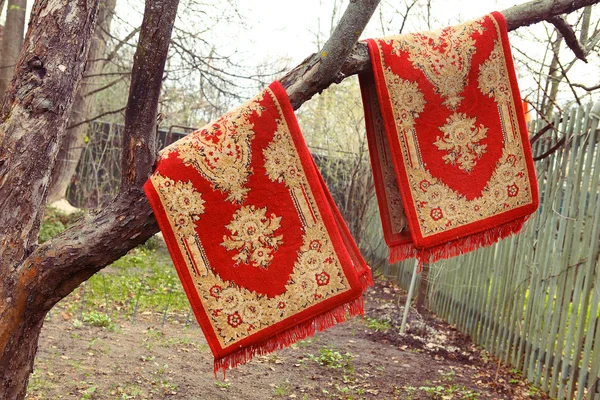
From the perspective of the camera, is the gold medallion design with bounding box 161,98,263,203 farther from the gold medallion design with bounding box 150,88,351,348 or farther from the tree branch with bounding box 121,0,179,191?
the tree branch with bounding box 121,0,179,191

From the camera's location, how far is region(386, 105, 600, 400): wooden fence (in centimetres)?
431

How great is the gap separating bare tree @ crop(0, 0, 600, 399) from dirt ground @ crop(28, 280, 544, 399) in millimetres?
1499

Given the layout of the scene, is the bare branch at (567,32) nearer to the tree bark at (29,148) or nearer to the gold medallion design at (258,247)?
the gold medallion design at (258,247)

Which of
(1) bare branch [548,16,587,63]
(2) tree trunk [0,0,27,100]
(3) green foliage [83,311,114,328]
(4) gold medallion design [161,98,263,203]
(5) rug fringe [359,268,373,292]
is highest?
(2) tree trunk [0,0,27,100]

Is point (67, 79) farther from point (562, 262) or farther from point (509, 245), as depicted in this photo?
point (509, 245)

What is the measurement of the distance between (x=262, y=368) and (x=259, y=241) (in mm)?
2968

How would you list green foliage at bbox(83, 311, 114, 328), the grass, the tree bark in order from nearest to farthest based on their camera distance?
1. the tree bark
2. green foliage at bbox(83, 311, 114, 328)
3. the grass

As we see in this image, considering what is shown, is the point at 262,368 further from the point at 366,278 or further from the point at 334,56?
the point at 334,56

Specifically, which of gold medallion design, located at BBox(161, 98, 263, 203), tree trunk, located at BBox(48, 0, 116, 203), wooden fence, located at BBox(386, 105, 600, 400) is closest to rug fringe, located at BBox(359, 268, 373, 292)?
gold medallion design, located at BBox(161, 98, 263, 203)

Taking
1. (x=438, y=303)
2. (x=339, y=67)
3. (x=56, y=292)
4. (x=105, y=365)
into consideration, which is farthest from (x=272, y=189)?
(x=438, y=303)

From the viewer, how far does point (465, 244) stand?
2.37 metres

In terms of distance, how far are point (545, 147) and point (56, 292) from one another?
14.3 feet

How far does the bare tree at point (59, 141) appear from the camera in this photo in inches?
86.4

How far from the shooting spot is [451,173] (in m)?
2.38
